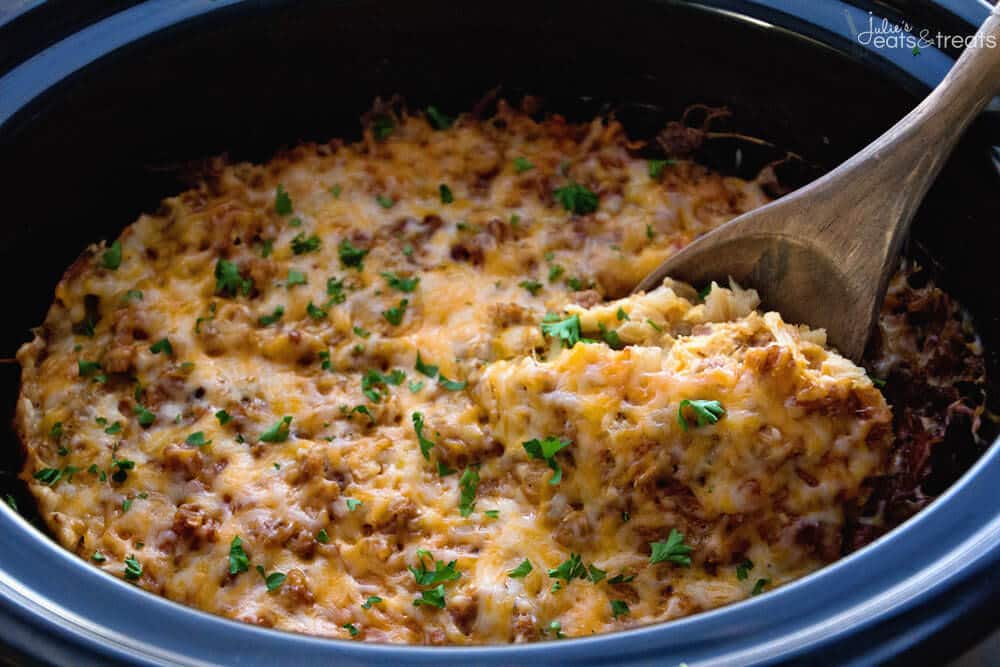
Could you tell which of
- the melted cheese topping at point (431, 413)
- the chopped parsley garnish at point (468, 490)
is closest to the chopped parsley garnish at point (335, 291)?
the melted cheese topping at point (431, 413)

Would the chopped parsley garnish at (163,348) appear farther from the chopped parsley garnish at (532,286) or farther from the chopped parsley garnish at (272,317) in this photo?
the chopped parsley garnish at (532,286)

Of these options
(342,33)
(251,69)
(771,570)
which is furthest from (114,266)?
(771,570)

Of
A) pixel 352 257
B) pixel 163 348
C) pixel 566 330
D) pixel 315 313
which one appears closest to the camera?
pixel 566 330

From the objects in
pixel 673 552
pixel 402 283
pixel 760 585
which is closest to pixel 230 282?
pixel 402 283

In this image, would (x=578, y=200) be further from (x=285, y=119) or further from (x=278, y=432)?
(x=278, y=432)

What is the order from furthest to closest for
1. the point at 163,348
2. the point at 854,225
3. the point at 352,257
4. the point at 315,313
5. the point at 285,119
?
the point at 285,119 < the point at 352,257 < the point at 315,313 < the point at 163,348 < the point at 854,225
